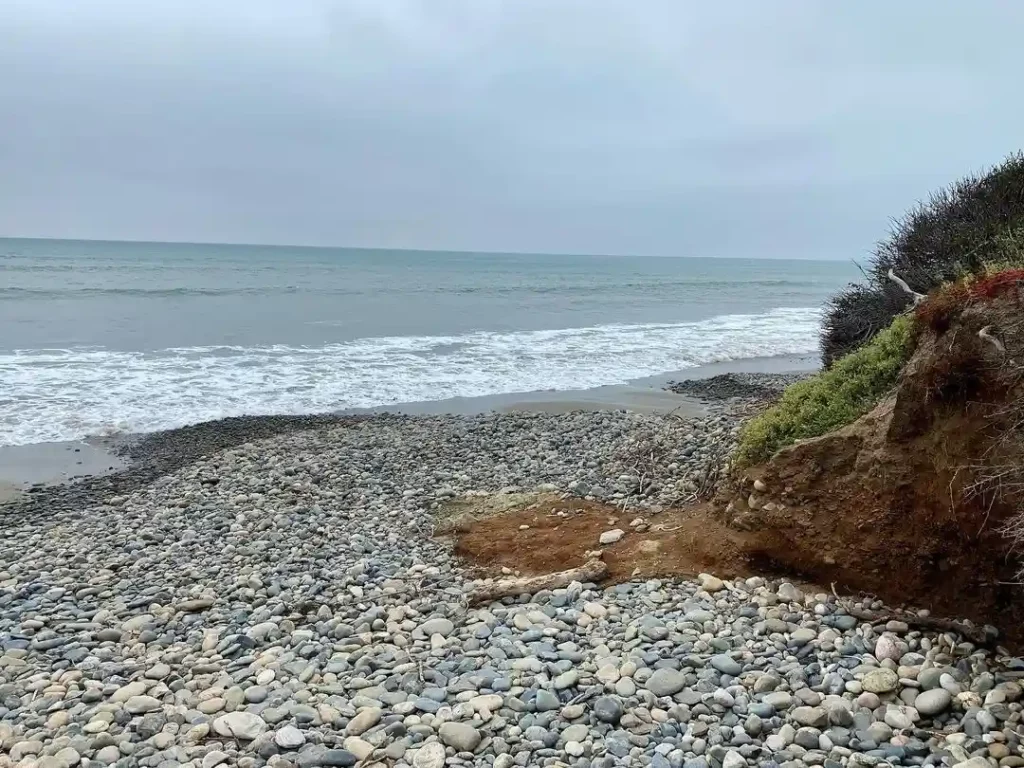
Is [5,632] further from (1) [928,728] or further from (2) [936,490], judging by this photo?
(2) [936,490]

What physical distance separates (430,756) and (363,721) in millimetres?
551

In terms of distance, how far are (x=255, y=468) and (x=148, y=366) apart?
35.4ft

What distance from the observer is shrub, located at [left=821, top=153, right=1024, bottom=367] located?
33.5 feet

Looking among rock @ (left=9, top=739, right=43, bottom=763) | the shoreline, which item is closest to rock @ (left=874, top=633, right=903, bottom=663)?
rock @ (left=9, top=739, right=43, bottom=763)

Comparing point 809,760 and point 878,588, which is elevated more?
point 878,588

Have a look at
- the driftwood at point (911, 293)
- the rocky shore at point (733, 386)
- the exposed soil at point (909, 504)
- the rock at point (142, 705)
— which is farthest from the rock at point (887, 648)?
the rocky shore at point (733, 386)

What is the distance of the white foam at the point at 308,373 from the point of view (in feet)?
50.3

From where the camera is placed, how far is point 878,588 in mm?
4902

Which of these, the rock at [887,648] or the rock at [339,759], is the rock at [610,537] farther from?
the rock at [339,759]

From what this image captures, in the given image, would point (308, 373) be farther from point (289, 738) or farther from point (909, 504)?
point (909, 504)

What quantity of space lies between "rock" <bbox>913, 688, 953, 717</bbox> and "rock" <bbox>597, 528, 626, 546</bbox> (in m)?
2.93

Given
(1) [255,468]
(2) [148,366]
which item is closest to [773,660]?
(1) [255,468]

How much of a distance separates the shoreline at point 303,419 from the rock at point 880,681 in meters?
10.2

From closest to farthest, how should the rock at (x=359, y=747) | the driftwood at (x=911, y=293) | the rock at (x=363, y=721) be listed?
the rock at (x=359, y=747) → the rock at (x=363, y=721) → the driftwood at (x=911, y=293)
